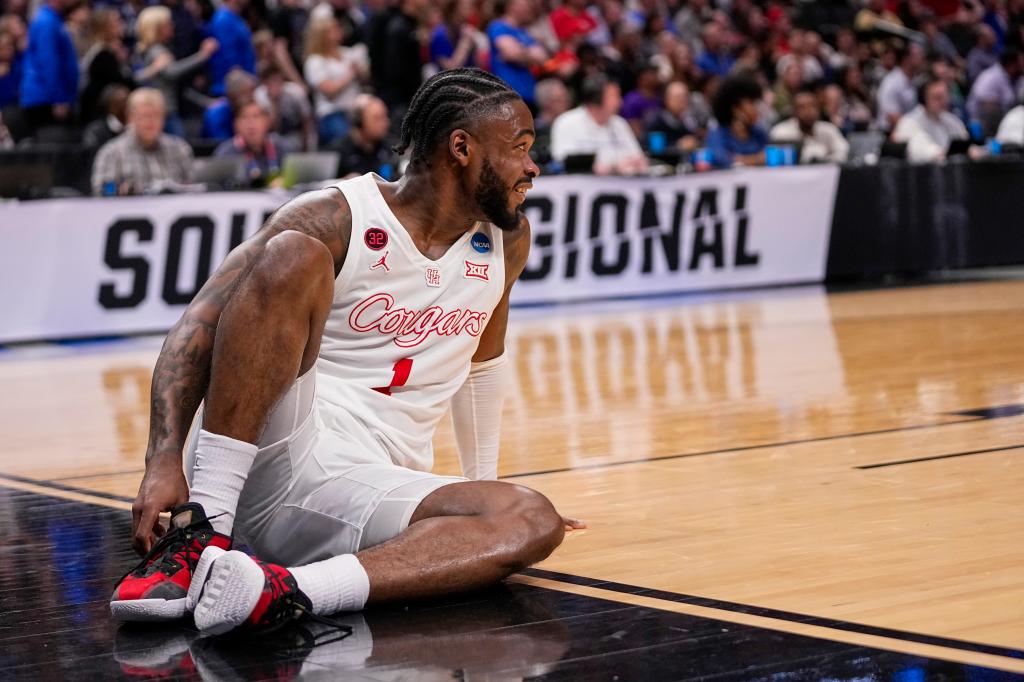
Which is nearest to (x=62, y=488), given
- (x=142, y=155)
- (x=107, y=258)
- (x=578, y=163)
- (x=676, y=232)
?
(x=107, y=258)

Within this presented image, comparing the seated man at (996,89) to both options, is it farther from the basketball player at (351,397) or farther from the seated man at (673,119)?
the basketball player at (351,397)

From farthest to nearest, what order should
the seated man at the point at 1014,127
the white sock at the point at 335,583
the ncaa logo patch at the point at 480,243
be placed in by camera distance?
the seated man at the point at 1014,127
the ncaa logo patch at the point at 480,243
the white sock at the point at 335,583

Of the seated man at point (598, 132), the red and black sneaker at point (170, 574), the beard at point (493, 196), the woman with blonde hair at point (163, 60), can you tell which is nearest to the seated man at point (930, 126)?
the seated man at point (598, 132)

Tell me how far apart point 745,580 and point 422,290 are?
867 mm

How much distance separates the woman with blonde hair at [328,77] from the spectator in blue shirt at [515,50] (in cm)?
118

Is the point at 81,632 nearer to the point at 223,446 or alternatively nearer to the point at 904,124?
the point at 223,446

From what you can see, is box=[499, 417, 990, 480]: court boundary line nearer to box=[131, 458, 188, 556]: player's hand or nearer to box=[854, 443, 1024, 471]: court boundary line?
box=[854, 443, 1024, 471]: court boundary line

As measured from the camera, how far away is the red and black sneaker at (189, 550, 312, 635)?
2.84 meters

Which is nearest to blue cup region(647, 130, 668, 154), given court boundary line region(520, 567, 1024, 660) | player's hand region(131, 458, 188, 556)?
court boundary line region(520, 567, 1024, 660)

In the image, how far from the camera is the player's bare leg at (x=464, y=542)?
3.12m

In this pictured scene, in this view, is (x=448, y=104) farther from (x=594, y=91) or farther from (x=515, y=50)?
(x=515, y=50)

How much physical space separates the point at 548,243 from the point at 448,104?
286 inches

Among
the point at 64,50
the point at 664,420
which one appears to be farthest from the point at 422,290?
the point at 64,50

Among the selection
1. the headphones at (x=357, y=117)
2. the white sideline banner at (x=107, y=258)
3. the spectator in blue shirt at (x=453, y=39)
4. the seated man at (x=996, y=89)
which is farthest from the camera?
the seated man at (x=996, y=89)
